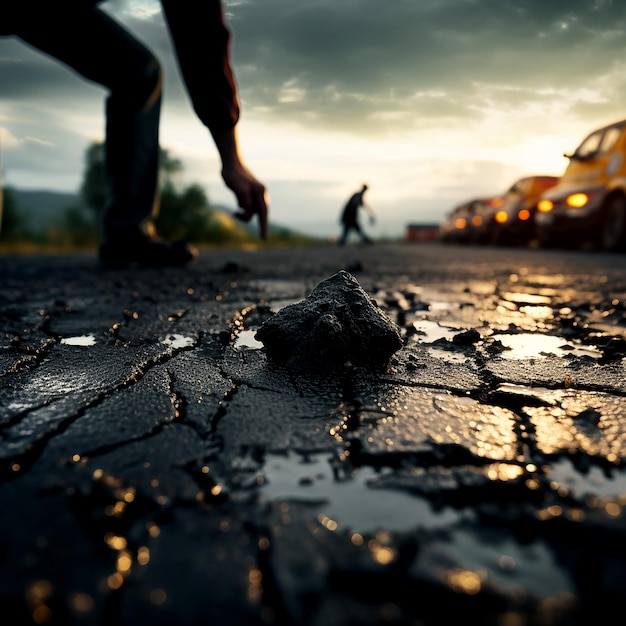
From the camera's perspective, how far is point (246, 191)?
2.09m

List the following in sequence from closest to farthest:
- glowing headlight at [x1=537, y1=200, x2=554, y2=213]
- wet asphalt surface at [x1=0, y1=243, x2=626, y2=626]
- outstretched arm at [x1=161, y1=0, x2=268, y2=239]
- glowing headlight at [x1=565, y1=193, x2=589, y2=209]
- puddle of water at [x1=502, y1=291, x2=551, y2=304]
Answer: wet asphalt surface at [x1=0, y1=243, x2=626, y2=626] < outstretched arm at [x1=161, y1=0, x2=268, y2=239] < puddle of water at [x1=502, y1=291, x2=551, y2=304] < glowing headlight at [x1=565, y1=193, x2=589, y2=209] < glowing headlight at [x1=537, y1=200, x2=554, y2=213]

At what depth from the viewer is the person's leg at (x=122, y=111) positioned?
106 inches

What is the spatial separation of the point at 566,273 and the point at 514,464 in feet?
12.8

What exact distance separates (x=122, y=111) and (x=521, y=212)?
974 centimetres

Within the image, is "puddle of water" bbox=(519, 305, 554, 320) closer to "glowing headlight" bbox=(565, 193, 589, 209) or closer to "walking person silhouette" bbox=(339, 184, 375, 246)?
"glowing headlight" bbox=(565, 193, 589, 209)

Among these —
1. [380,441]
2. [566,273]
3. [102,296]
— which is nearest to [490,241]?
[566,273]

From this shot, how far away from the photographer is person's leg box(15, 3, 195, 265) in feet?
8.80

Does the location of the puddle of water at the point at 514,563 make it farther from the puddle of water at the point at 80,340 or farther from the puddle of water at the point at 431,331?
the puddle of water at the point at 80,340

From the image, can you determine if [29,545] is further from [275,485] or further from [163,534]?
[275,485]

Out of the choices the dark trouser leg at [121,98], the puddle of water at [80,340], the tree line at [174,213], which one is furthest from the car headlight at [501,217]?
the puddle of water at [80,340]

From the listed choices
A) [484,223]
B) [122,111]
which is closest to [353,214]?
[484,223]

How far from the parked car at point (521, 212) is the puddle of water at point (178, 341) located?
35.6 ft

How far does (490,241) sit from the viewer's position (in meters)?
12.7

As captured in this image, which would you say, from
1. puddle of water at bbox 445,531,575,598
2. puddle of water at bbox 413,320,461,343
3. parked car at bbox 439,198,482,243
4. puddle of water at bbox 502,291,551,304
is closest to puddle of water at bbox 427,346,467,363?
puddle of water at bbox 413,320,461,343
